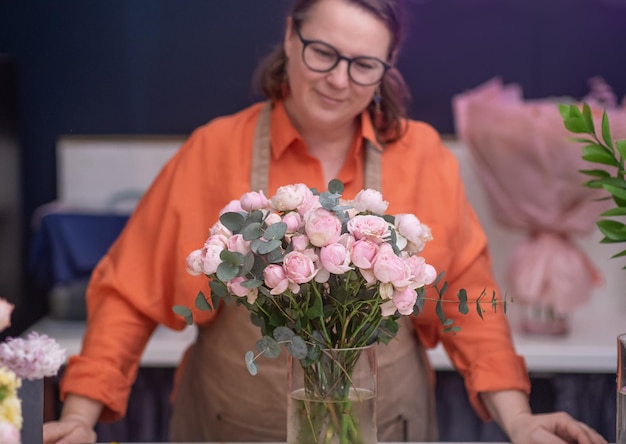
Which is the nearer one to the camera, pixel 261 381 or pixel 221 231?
pixel 221 231

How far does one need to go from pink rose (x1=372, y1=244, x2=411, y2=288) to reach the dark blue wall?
195 cm

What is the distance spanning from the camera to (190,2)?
316cm

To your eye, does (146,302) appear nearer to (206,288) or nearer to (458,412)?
(206,288)

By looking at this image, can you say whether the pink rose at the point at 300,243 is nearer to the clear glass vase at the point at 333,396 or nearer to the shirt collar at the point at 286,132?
the clear glass vase at the point at 333,396

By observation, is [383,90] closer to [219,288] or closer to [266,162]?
[266,162]

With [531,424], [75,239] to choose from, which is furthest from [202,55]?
[531,424]

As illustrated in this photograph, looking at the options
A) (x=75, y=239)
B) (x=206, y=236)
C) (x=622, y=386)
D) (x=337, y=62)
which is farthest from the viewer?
(x=75, y=239)

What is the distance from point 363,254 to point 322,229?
6cm

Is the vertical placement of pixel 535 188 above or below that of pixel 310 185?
below

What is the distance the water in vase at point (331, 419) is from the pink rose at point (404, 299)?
13 centimetres

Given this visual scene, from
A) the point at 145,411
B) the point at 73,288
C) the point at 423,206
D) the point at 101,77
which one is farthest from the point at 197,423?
the point at 101,77

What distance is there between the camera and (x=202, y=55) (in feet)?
10.4

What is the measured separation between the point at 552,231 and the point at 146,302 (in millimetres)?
1412

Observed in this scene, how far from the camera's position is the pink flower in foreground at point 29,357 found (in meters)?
1.21
